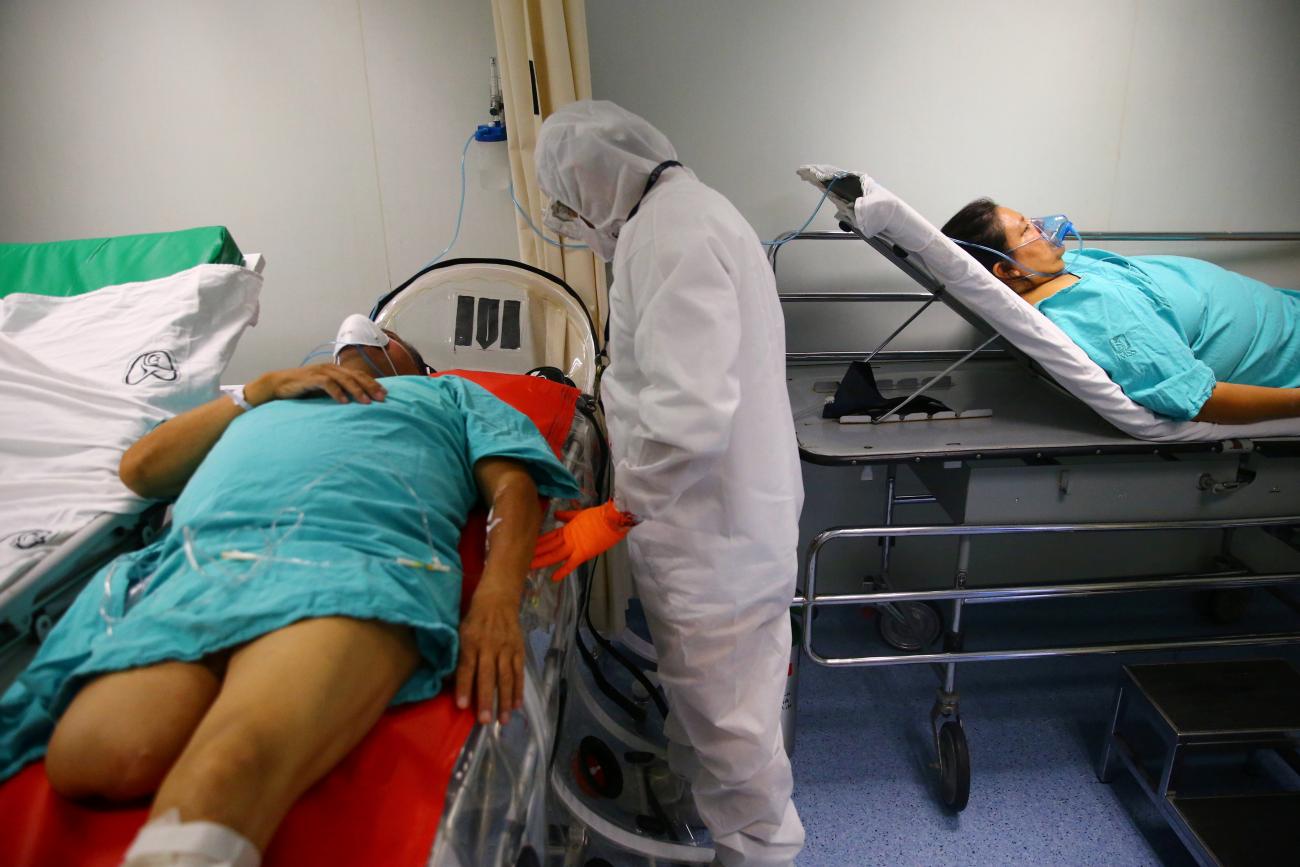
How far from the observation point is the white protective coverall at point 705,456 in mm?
1168

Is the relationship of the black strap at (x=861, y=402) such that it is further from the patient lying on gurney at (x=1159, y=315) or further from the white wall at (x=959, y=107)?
the white wall at (x=959, y=107)

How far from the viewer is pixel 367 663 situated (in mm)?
775

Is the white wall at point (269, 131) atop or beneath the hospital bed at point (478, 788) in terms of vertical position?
atop

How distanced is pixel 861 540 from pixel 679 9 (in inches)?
75.1

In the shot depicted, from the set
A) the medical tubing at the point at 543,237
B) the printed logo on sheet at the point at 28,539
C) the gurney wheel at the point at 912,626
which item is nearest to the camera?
the printed logo on sheet at the point at 28,539

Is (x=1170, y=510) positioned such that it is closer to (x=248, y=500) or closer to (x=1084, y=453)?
(x=1084, y=453)

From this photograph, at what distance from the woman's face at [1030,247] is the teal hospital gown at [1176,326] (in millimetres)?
98

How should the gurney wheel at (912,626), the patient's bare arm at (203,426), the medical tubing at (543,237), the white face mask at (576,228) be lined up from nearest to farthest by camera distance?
the patient's bare arm at (203,426), the white face mask at (576,228), the medical tubing at (543,237), the gurney wheel at (912,626)

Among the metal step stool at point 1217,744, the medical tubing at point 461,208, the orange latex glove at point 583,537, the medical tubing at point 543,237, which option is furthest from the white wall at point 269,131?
the metal step stool at point 1217,744

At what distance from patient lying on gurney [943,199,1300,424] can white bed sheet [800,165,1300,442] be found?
0.12 feet

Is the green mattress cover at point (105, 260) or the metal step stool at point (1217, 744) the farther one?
the green mattress cover at point (105, 260)

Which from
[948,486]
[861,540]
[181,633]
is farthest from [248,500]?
[861,540]

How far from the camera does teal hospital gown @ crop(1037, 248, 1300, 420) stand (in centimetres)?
165

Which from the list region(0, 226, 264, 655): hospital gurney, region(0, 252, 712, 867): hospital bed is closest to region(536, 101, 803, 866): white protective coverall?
region(0, 252, 712, 867): hospital bed
